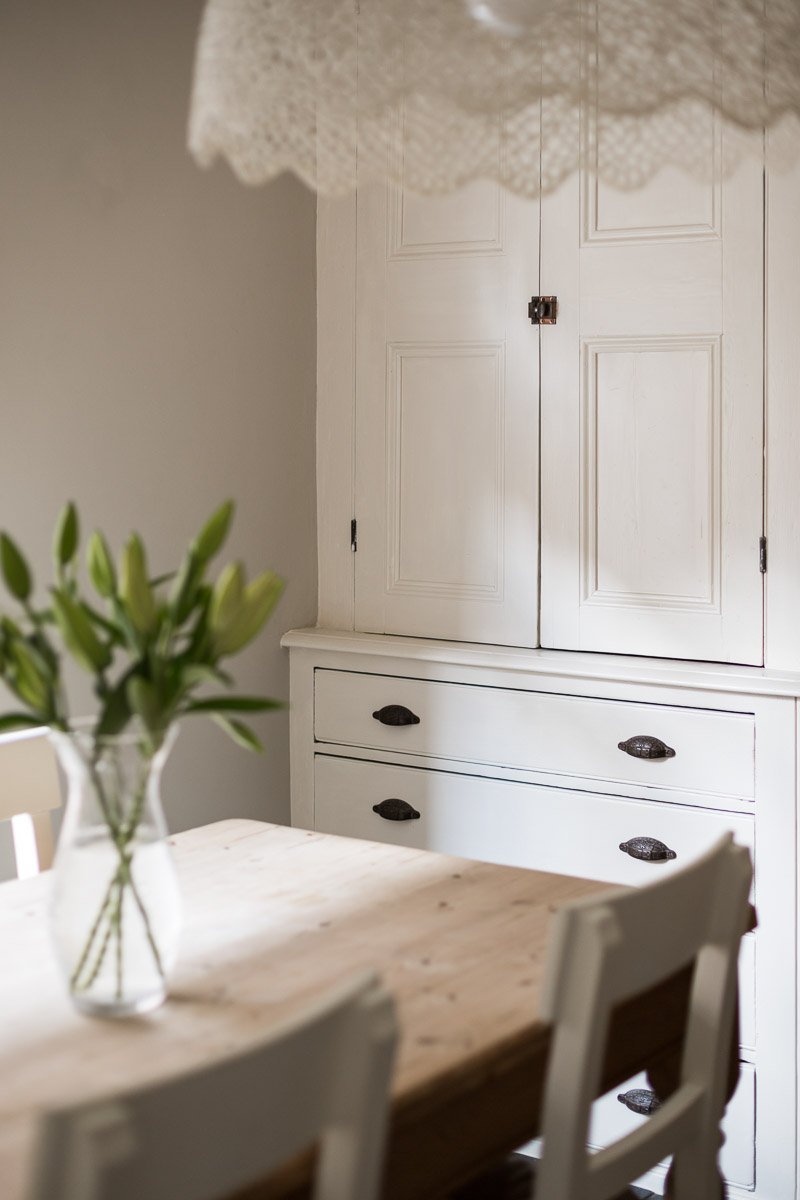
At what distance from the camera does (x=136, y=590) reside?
51.4 inches

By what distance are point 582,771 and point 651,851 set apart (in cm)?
20

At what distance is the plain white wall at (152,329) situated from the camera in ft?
8.13

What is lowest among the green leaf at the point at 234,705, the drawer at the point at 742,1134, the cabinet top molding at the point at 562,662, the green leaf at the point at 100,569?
the drawer at the point at 742,1134

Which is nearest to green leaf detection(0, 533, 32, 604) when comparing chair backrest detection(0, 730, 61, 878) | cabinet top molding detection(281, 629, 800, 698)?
chair backrest detection(0, 730, 61, 878)

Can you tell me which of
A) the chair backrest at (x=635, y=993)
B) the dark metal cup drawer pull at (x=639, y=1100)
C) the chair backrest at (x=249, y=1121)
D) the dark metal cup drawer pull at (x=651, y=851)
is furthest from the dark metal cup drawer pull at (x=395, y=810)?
the chair backrest at (x=249, y=1121)

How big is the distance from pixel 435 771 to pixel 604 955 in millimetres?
1804

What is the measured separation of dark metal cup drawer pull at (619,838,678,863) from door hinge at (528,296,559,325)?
41.9 inches

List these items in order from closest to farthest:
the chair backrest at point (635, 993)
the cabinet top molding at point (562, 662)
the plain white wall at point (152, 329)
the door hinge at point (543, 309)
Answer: the chair backrest at point (635, 993), the plain white wall at point (152, 329), the cabinet top molding at point (562, 662), the door hinge at point (543, 309)

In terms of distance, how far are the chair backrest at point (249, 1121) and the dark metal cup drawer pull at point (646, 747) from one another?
1754 mm

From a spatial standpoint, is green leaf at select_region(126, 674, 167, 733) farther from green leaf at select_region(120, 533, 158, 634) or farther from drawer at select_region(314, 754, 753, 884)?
drawer at select_region(314, 754, 753, 884)

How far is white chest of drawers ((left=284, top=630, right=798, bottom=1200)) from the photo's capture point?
8.41ft

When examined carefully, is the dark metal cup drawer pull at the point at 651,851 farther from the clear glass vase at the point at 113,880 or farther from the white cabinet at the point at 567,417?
the clear glass vase at the point at 113,880

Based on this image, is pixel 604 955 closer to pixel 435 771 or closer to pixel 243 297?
pixel 435 771

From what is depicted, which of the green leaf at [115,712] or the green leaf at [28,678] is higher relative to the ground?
the green leaf at [28,678]
